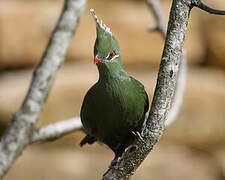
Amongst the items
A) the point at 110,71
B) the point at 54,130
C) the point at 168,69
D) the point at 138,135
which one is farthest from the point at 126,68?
the point at 168,69

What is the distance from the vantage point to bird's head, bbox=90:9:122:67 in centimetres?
172

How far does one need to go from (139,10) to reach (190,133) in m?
1.47

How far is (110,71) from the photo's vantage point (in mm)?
1872

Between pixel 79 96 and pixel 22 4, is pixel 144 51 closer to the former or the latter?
pixel 79 96

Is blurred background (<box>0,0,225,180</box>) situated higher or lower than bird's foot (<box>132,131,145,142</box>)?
lower

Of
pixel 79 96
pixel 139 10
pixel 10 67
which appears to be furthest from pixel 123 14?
pixel 10 67

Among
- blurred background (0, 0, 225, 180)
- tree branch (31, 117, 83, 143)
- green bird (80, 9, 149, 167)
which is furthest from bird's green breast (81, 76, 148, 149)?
blurred background (0, 0, 225, 180)

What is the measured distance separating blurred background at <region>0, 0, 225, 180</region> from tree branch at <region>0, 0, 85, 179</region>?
2.38 metres

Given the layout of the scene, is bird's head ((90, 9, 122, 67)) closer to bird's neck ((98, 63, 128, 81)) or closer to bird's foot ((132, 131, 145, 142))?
bird's neck ((98, 63, 128, 81))

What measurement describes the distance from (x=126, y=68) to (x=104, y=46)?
3.78m

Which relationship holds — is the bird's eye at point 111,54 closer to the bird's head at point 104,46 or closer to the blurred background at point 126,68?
the bird's head at point 104,46

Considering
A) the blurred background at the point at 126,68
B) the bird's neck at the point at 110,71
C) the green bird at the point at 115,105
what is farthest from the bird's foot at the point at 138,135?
the blurred background at the point at 126,68

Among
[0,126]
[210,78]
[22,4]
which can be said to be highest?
[22,4]

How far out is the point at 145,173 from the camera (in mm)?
5582
